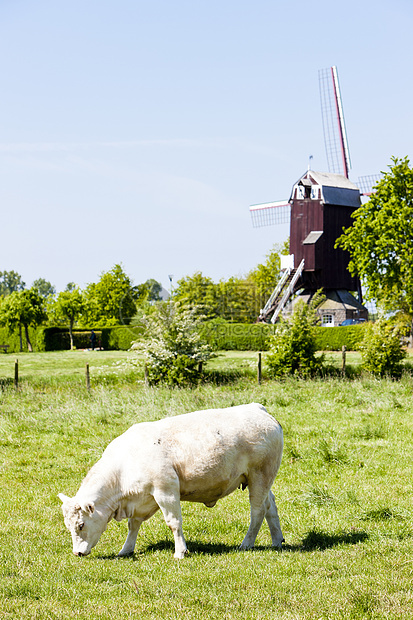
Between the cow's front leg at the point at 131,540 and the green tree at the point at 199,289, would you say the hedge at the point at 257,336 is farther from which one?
the cow's front leg at the point at 131,540

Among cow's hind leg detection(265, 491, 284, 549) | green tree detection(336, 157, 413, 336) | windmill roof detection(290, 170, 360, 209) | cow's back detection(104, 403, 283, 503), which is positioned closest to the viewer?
cow's back detection(104, 403, 283, 503)

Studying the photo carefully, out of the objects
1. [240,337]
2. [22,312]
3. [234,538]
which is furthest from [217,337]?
[234,538]

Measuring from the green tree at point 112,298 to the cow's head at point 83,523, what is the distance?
190 feet

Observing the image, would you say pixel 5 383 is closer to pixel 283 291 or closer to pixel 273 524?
pixel 273 524

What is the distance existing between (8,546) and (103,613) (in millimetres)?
2436

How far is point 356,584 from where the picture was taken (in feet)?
16.4

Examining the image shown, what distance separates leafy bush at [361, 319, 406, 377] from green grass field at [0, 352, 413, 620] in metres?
8.84

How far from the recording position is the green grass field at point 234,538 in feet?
15.3

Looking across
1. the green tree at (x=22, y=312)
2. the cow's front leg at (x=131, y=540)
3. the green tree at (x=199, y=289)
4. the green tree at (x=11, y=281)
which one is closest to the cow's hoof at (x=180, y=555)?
the cow's front leg at (x=131, y=540)

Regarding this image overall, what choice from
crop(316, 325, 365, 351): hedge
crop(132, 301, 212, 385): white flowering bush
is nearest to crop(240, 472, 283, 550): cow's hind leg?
crop(132, 301, 212, 385): white flowering bush

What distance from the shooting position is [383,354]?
2445 centimetres

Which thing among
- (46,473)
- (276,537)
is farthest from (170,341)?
(276,537)

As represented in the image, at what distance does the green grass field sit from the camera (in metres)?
4.66

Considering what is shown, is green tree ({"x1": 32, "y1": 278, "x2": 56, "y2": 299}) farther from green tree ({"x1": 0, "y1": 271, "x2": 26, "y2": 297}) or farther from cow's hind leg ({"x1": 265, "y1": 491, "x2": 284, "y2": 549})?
cow's hind leg ({"x1": 265, "y1": 491, "x2": 284, "y2": 549})
